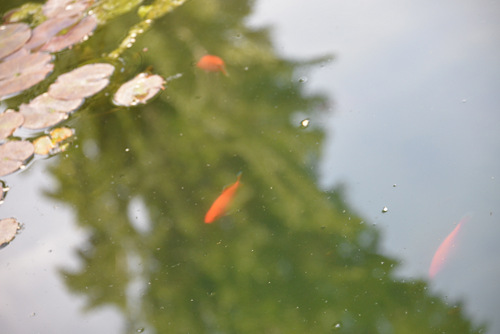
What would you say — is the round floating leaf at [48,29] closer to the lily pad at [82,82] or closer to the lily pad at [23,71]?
the lily pad at [23,71]

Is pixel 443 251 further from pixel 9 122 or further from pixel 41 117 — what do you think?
pixel 9 122

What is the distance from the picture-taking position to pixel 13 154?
6.75 feet

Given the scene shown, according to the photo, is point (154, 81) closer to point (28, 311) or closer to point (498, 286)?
point (28, 311)

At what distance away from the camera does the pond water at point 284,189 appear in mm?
1455

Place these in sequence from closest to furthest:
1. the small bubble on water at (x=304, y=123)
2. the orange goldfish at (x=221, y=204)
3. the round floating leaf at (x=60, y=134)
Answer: the orange goldfish at (x=221, y=204) → the small bubble on water at (x=304, y=123) → the round floating leaf at (x=60, y=134)

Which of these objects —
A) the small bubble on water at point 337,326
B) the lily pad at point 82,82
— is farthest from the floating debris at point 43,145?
the small bubble on water at point 337,326

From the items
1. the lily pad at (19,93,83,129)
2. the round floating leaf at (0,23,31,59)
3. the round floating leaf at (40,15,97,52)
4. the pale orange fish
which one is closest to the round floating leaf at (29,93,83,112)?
the lily pad at (19,93,83,129)

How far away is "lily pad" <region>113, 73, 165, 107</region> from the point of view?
86.4 inches

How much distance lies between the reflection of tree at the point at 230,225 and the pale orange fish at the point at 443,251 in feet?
0.21

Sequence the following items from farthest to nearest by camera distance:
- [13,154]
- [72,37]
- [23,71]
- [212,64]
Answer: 1. [72,37]
2. [23,71]
3. [212,64]
4. [13,154]

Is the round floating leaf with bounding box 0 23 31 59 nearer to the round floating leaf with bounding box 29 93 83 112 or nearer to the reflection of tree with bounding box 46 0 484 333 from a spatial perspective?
the round floating leaf with bounding box 29 93 83 112

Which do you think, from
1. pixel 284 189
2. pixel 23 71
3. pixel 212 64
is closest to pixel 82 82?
A: pixel 23 71

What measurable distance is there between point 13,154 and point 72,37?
2.96ft

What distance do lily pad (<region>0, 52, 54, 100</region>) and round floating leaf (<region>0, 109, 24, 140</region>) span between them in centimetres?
20
